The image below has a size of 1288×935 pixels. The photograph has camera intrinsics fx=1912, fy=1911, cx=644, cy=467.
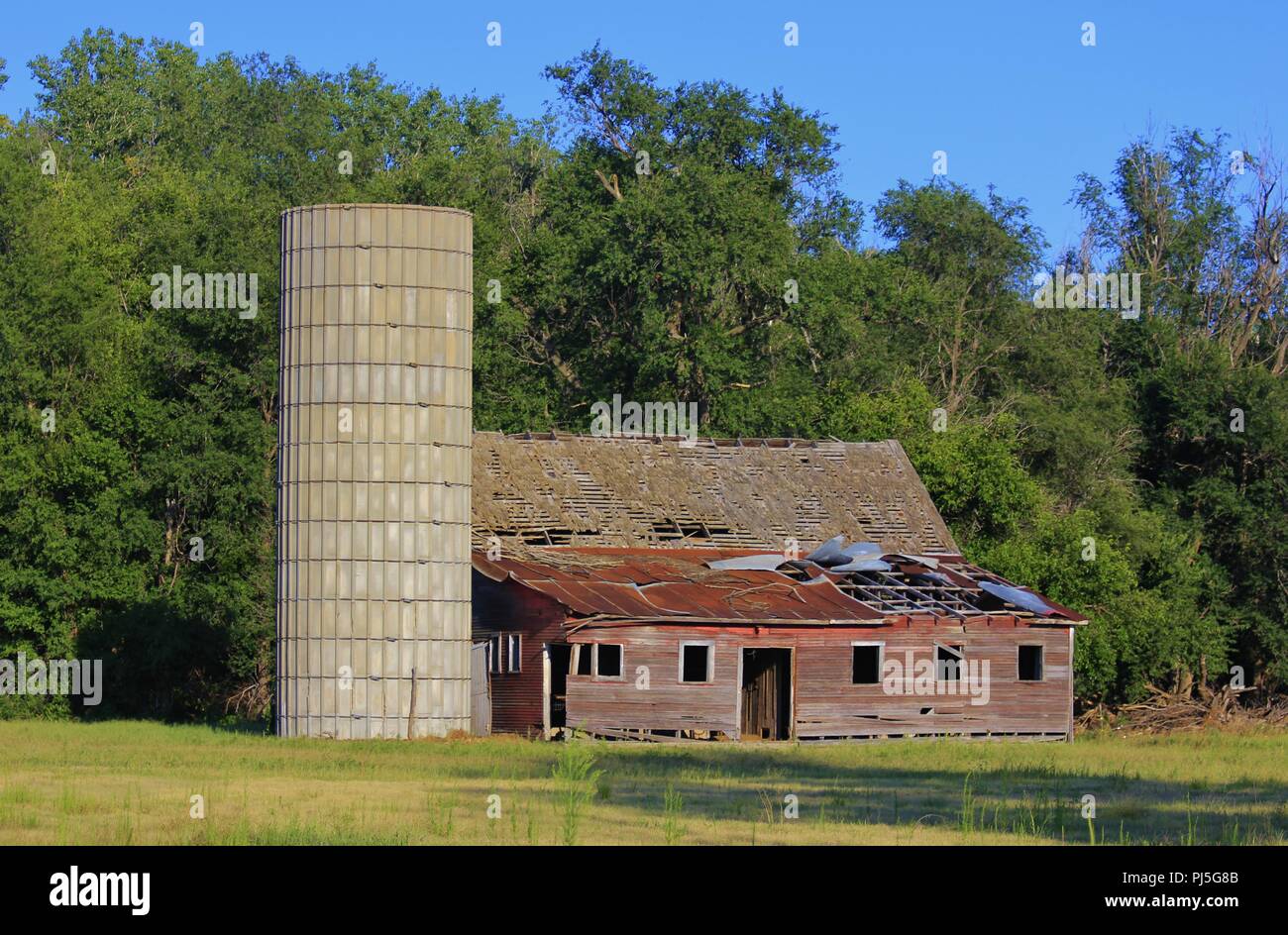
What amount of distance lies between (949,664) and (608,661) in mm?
7435

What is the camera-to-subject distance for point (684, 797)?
2448cm

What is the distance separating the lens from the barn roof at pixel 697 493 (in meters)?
41.3

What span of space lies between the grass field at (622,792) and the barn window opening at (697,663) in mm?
2341

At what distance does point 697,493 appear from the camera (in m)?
43.8

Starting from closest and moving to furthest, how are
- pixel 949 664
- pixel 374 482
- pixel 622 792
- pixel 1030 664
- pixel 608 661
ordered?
pixel 622 792, pixel 374 482, pixel 608 661, pixel 949 664, pixel 1030 664

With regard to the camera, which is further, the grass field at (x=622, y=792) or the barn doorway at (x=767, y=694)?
the barn doorway at (x=767, y=694)

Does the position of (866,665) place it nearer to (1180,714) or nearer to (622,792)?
(1180,714)

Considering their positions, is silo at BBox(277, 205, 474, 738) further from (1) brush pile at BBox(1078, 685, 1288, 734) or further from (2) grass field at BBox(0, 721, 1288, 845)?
(1) brush pile at BBox(1078, 685, 1288, 734)

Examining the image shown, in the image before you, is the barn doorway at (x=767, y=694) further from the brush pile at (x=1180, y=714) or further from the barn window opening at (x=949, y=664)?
the brush pile at (x=1180, y=714)

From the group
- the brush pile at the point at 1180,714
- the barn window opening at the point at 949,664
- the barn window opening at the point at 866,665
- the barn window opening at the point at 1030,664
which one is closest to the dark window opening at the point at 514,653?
the barn window opening at the point at 866,665

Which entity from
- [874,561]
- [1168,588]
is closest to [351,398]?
[874,561]

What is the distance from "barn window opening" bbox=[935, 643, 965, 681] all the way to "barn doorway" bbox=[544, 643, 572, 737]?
762 cm

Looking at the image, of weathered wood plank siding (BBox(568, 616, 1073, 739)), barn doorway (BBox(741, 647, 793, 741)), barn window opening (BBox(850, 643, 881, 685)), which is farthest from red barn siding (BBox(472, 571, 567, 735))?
barn window opening (BBox(850, 643, 881, 685))

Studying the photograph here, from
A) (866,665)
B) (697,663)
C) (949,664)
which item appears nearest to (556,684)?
(697,663)
